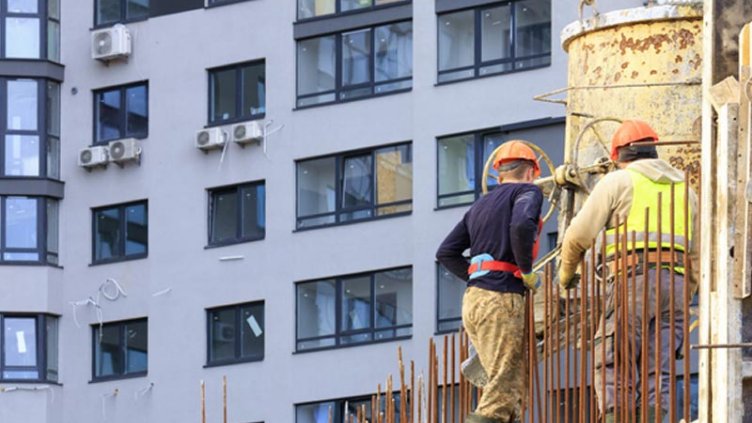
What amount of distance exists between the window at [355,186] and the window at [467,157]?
785 mm

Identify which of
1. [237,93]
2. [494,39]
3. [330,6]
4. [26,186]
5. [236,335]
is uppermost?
[330,6]

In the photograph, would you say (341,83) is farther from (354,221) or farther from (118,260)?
(118,260)

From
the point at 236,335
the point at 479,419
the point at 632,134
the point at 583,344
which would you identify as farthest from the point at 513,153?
the point at 236,335

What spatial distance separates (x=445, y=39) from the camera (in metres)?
54.5

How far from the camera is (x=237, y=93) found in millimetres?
57750

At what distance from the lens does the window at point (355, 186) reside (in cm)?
5500

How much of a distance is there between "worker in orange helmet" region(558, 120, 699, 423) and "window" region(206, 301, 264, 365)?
38.0 metres

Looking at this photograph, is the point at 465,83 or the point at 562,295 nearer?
the point at 562,295

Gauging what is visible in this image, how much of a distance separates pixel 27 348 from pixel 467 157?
38.6ft

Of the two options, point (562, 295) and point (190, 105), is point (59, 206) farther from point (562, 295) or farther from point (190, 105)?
point (562, 295)

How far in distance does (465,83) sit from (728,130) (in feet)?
124

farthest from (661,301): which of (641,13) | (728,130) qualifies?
(641,13)

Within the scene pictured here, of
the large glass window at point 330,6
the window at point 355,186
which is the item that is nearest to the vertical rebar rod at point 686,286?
the window at point 355,186

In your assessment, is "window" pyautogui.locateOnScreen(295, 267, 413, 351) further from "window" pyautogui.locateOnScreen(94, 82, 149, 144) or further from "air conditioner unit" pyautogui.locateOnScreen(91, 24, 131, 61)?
"air conditioner unit" pyautogui.locateOnScreen(91, 24, 131, 61)
